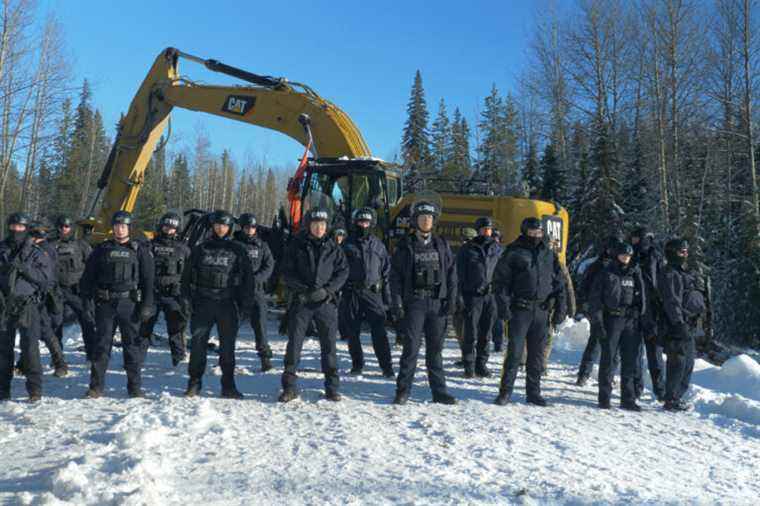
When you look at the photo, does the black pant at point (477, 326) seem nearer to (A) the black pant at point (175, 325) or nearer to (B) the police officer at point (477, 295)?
(B) the police officer at point (477, 295)

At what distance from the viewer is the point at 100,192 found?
41.9 feet

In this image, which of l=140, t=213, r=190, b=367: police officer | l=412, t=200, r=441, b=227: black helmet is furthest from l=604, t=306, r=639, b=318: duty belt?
l=140, t=213, r=190, b=367: police officer

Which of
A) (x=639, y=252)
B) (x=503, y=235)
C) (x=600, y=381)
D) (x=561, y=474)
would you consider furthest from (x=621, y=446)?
(x=503, y=235)

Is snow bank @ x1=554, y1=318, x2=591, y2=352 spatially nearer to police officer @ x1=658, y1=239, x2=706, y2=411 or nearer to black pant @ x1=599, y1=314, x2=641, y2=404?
police officer @ x1=658, y1=239, x2=706, y2=411

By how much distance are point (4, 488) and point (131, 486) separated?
897mm

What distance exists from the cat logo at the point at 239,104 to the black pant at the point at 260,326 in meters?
5.68

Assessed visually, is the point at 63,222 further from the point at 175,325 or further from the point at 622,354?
the point at 622,354

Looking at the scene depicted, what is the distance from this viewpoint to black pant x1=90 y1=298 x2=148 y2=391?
19.9 ft

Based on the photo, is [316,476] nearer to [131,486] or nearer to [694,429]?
[131,486]

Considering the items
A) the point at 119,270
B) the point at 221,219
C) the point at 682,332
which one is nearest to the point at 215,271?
the point at 221,219

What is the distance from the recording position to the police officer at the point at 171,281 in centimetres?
775

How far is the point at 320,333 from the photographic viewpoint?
6109 mm

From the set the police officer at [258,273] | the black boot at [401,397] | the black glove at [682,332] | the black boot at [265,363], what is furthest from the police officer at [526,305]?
the police officer at [258,273]

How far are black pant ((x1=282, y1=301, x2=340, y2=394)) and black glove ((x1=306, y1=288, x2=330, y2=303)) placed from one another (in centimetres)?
10
